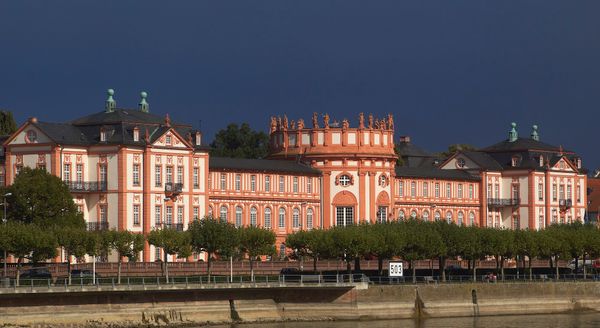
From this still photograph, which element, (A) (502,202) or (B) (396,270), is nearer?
(B) (396,270)

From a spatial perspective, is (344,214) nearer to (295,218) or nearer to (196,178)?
(295,218)

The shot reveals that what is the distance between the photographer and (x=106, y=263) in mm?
119375

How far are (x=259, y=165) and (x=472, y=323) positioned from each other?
37.4 meters

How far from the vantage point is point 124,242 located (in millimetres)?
114812

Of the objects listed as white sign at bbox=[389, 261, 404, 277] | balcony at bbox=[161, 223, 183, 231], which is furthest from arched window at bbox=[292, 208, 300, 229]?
white sign at bbox=[389, 261, 404, 277]

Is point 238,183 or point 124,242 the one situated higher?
point 238,183

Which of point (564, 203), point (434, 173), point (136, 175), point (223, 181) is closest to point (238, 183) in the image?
point (223, 181)

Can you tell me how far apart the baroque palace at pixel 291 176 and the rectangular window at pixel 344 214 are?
9 centimetres

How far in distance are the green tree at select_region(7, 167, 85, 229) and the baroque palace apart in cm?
776

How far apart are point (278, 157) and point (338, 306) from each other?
4316 centimetres

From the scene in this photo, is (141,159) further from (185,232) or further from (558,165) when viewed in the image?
(558,165)

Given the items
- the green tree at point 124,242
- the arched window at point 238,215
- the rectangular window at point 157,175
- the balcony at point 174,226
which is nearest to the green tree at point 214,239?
the green tree at point 124,242

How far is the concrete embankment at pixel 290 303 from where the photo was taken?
9756 centimetres

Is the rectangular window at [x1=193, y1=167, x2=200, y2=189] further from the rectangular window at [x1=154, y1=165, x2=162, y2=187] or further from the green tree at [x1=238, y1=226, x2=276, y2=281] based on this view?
the green tree at [x1=238, y1=226, x2=276, y2=281]
